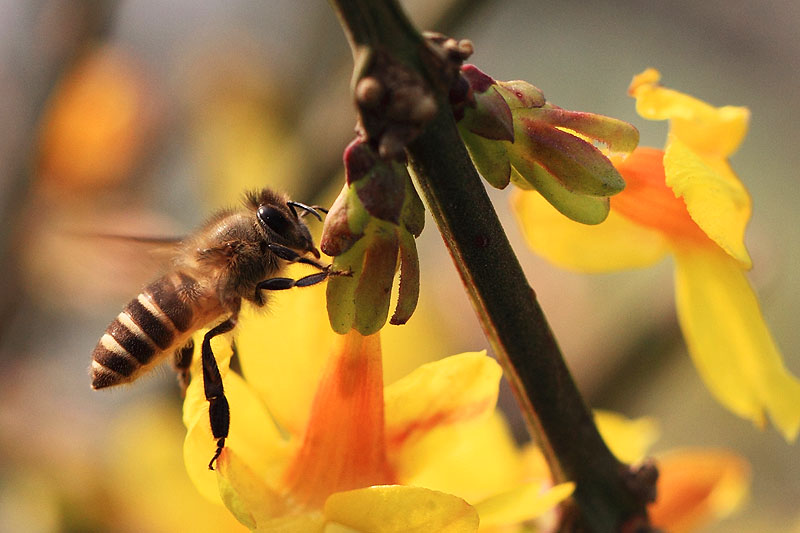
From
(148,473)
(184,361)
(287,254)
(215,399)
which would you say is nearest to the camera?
(215,399)

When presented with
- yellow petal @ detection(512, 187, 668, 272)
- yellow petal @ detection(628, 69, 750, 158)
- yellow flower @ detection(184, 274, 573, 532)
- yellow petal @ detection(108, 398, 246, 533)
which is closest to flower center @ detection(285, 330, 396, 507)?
yellow flower @ detection(184, 274, 573, 532)

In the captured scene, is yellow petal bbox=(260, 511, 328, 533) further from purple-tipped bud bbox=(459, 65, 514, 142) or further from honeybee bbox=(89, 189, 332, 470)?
purple-tipped bud bbox=(459, 65, 514, 142)

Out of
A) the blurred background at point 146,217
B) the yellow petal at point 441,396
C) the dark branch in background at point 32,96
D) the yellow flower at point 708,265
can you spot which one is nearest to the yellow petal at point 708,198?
the yellow flower at point 708,265

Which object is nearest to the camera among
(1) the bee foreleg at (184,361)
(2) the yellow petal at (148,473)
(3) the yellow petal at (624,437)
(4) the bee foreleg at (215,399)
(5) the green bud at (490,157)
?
(5) the green bud at (490,157)

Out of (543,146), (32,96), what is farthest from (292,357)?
(32,96)

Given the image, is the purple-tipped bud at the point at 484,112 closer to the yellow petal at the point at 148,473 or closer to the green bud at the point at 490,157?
the green bud at the point at 490,157

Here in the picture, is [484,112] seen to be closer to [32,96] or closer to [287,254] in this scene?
[287,254]

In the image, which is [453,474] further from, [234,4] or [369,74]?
[234,4]
